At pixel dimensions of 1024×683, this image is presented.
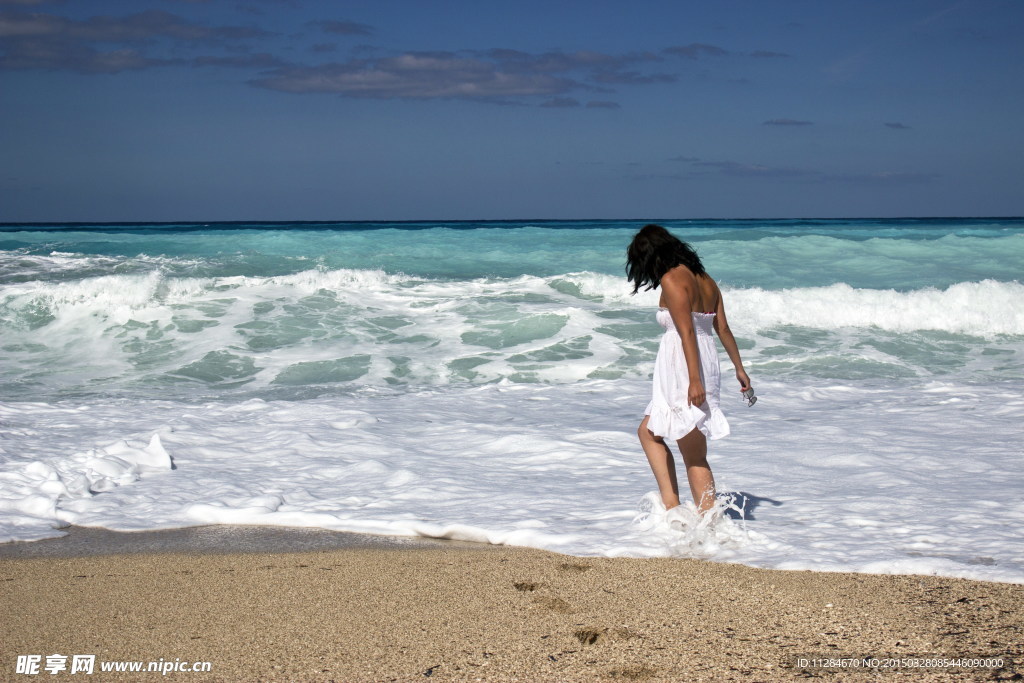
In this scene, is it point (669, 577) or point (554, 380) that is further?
point (554, 380)

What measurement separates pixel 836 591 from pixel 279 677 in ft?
7.35

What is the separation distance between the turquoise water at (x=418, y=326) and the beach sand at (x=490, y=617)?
530cm

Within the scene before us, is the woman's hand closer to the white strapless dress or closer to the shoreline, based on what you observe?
the white strapless dress

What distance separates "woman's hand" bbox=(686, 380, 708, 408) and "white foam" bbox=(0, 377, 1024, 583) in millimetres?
630

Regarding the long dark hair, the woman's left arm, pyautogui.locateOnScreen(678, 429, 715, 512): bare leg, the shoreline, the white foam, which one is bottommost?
the shoreline

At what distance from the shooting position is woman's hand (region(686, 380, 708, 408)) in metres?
4.05

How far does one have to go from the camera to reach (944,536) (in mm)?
4402

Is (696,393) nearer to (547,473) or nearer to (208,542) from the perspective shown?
(547,473)

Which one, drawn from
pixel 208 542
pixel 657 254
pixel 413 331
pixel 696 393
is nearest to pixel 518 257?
pixel 413 331

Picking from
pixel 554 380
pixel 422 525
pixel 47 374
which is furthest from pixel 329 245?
pixel 422 525

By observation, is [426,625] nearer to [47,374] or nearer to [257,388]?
[257,388]

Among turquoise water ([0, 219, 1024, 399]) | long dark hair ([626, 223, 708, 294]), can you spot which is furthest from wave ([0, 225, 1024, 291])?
long dark hair ([626, 223, 708, 294])

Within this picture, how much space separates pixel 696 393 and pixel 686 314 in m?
0.36

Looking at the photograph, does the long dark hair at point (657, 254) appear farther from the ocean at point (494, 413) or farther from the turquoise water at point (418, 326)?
the turquoise water at point (418, 326)
